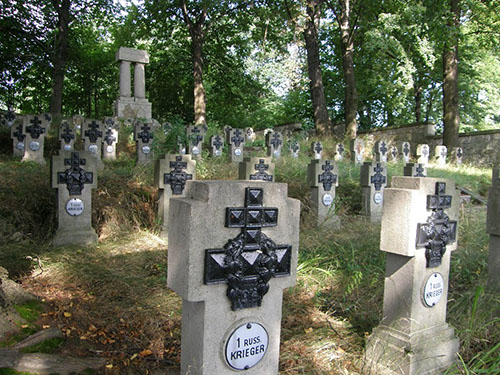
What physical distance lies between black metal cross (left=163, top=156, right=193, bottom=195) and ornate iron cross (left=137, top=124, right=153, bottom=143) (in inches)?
152

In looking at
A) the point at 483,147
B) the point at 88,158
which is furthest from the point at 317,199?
the point at 483,147

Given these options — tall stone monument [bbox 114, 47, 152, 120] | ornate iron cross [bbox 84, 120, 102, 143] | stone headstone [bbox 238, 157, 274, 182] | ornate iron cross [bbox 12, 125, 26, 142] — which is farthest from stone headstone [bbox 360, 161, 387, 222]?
tall stone monument [bbox 114, 47, 152, 120]

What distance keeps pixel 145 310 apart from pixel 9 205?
12.5 ft

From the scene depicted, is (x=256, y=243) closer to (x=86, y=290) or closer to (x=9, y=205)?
(x=86, y=290)

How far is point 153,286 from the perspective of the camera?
Answer: 13.9 ft

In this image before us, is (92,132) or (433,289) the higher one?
(92,132)

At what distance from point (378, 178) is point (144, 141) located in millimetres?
5801

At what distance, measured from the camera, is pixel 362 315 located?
12.1 feet

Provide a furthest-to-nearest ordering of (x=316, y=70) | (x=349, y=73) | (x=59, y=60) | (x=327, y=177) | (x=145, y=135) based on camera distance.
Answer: (x=59, y=60) < (x=349, y=73) < (x=316, y=70) < (x=145, y=135) < (x=327, y=177)

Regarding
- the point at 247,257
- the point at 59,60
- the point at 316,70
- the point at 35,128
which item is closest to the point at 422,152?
the point at 316,70

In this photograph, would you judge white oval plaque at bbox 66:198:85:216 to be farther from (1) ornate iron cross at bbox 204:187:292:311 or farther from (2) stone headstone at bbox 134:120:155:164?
(1) ornate iron cross at bbox 204:187:292:311

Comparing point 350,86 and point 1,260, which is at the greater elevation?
point 350,86

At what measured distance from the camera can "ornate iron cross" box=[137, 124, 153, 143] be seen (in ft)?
34.0

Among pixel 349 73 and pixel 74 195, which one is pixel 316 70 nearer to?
pixel 349 73
